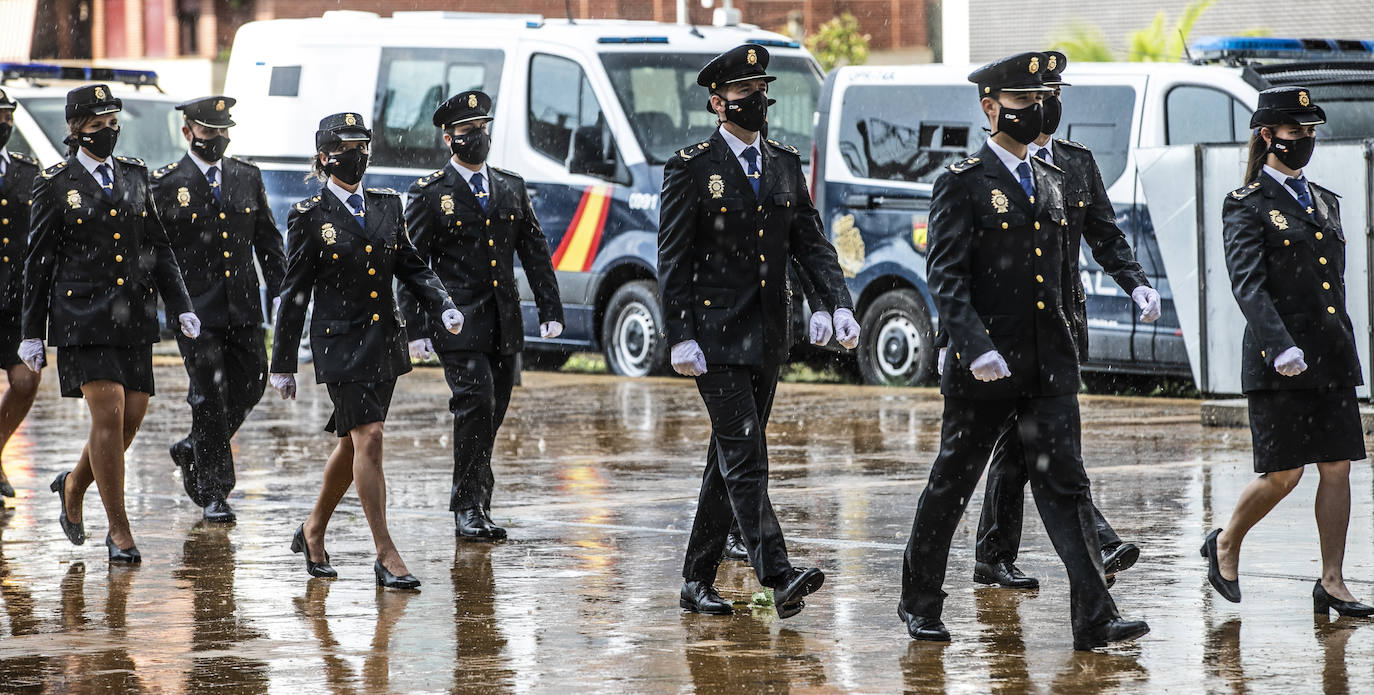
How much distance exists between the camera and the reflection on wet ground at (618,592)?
21.5 feet

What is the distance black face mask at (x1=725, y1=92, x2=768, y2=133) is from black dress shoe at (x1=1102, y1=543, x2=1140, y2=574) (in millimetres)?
1920

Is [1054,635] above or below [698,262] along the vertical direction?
below

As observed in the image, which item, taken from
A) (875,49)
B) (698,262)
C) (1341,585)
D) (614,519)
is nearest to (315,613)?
(698,262)

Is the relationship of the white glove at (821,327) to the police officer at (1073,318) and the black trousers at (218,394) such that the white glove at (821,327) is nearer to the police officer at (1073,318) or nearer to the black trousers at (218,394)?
the police officer at (1073,318)

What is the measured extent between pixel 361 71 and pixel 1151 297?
12.7 meters

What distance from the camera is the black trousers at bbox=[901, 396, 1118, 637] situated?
676 centimetres

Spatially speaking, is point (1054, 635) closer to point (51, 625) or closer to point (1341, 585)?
point (1341, 585)

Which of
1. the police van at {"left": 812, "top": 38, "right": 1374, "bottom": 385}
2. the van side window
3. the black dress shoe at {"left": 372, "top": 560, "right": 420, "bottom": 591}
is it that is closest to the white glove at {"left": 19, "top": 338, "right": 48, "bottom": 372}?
the black dress shoe at {"left": 372, "top": 560, "right": 420, "bottom": 591}

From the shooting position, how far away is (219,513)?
402 inches

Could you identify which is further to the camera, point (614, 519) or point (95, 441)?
point (614, 519)

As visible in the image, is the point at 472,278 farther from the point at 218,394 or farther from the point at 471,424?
the point at 218,394

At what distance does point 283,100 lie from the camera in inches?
763

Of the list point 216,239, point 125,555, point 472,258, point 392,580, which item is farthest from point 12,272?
point 392,580

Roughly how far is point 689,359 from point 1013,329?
1.09 meters
